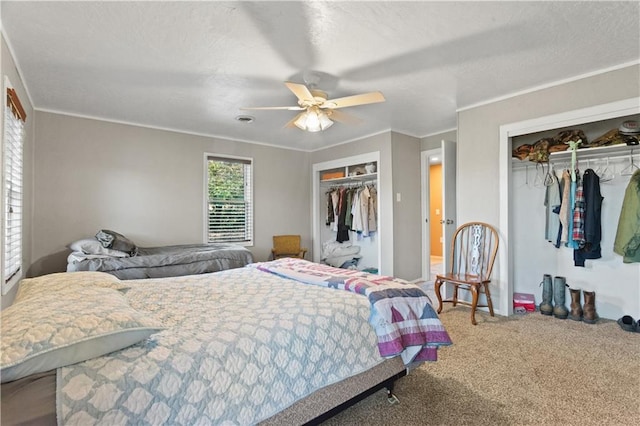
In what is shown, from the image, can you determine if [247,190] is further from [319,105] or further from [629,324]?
[629,324]

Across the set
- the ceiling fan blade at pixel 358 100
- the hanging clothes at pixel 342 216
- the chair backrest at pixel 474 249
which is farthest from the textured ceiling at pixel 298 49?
the hanging clothes at pixel 342 216

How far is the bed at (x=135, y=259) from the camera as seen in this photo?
3154 millimetres

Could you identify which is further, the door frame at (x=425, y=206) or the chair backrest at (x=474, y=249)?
the door frame at (x=425, y=206)

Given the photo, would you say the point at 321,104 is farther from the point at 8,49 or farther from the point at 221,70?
the point at 8,49

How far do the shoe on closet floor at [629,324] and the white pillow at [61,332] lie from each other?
3.81m

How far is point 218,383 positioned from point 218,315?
0.38 m

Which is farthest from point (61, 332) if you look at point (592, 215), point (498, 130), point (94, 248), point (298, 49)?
point (592, 215)

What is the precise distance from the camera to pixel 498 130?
11.0 feet

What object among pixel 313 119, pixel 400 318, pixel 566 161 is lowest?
pixel 400 318

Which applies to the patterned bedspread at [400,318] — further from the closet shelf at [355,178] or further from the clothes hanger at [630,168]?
the closet shelf at [355,178]

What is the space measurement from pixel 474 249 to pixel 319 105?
2312 millimetres

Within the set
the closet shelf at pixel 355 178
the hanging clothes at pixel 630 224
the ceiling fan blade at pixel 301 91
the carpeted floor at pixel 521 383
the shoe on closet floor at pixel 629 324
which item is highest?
the ceiling fan blade at pixel 301 91

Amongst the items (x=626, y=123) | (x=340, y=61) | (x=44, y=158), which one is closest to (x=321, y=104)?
(x=340, y=61)

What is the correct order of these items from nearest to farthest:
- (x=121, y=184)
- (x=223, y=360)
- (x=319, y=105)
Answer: (x=223, y=360), (x=319, y=105), (x=121, y=184)
